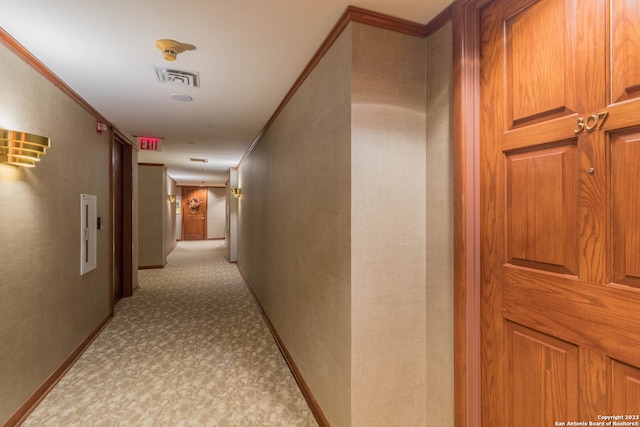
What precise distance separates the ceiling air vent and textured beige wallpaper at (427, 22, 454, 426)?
1.75 meters

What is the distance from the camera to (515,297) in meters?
1.25

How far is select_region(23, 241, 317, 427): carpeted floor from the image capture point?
6.70 feet

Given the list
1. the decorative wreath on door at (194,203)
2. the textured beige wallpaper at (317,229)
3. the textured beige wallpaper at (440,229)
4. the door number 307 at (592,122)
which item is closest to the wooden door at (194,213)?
the decorative wreath on door at (194,203)

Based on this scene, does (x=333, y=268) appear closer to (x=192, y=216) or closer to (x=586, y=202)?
(x=586, y=202)

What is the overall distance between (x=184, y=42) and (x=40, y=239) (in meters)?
1.82

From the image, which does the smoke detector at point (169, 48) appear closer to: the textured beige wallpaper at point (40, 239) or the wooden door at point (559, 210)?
the textured beige wallpaper at point (40, 239)

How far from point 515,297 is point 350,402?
38.1 inches

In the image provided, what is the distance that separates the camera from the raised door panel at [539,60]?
1.08m

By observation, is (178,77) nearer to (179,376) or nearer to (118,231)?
(179,376)

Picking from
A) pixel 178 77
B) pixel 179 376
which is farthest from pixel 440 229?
pixel 179 376

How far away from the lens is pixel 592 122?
3.31 feet

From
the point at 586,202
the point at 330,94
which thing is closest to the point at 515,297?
the point at 586,202

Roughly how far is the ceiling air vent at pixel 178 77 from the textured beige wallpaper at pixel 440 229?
1754mm

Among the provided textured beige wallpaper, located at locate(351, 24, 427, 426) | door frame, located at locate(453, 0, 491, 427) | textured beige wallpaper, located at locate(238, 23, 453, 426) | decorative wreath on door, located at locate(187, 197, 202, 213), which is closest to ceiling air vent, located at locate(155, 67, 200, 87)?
textured beige wallpaper, located at locate(238, 23, 453, 426)
